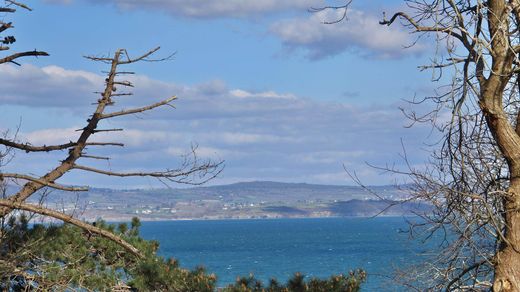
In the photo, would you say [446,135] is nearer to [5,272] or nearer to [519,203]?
[519,203]

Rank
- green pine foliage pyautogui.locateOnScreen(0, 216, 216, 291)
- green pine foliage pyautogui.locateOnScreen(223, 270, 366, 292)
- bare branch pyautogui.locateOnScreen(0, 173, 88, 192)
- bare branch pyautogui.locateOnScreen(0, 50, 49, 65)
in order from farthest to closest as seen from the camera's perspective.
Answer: green pine foliage pyautogui.locateOnScreen(0, 216, 216, 291) < green pine foliage pyautogui.locateOnScreen(223, 270, 366, 292) < bare branch pyautogui.locateOnScreen(0, 173, 88, 192) < bare branch pyautogui.locateOnScreen(0, 50, 49, 65)

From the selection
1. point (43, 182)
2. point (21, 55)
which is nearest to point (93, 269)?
point (43, 182)

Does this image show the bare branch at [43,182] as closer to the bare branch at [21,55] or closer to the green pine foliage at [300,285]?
the bare branch at [21,55]

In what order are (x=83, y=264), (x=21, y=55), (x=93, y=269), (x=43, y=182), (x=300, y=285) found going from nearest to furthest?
(x=21, y=55)
(x=43, y=182)
(x=300, y=285)
(x=83, y=264)
(x=93, y=269)

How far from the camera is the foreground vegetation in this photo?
12039 millimetres

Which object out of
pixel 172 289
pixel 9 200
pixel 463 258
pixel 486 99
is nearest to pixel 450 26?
pixel 486 99

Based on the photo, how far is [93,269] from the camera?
14305mm

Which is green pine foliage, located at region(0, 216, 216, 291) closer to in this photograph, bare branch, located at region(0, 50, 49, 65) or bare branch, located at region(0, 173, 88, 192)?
bare branch, located at region(0, 173, 88, 192)

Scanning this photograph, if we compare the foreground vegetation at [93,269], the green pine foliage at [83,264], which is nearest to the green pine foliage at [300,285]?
the foreground vegetation at [93,269]

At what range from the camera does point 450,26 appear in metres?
7.14

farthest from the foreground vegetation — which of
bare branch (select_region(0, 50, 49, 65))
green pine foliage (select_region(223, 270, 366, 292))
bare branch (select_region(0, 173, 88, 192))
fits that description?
bare branch (select_region(0, 50, 49, 65))

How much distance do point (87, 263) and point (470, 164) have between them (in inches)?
313

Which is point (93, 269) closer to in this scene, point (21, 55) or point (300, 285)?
point (300, 285)

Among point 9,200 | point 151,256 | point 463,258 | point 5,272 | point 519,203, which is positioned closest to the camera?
point 519,203
